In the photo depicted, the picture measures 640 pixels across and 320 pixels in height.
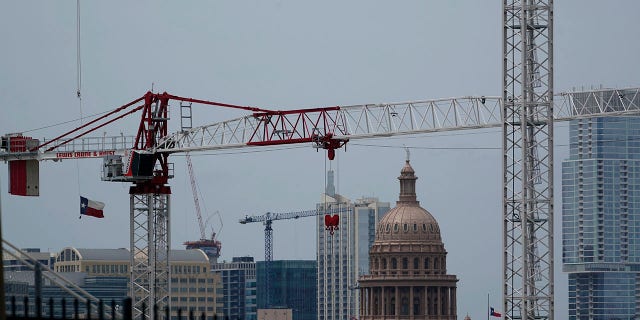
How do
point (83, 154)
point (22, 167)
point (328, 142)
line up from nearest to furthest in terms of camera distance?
1. point (328, 142)
2. point (22, 167)
3. point (83, 154)

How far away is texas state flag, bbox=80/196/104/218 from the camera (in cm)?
16375

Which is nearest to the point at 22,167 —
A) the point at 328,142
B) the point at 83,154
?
the point at 83,154

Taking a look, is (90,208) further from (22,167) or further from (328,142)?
A: (328,142)

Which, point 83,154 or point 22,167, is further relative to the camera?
point 83,154

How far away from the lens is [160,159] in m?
162

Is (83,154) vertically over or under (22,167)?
over

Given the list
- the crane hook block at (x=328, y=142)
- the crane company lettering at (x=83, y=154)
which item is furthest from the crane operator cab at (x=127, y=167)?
the crane hook block at (x=328, y=142)

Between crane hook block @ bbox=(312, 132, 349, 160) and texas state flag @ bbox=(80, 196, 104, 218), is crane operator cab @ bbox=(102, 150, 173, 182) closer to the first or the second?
texas state flag @ bbox=(80, 196, 104, 218)

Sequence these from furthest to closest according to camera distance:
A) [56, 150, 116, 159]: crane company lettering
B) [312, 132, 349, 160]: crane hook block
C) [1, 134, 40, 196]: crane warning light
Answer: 1. [56, 150, 116, 159]: crane company lettering
2. [1, 134, 40, 196]: crane warning light
3. [312, 132, 349, 160]: crane hook block

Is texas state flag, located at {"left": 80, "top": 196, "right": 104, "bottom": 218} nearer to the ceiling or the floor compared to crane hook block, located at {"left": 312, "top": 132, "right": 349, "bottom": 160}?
nearer to the floor

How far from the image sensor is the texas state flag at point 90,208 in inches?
6447

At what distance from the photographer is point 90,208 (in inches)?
6486

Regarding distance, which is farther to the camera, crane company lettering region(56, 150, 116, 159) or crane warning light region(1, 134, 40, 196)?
crane company lettering region(56, 150, 116, 159)

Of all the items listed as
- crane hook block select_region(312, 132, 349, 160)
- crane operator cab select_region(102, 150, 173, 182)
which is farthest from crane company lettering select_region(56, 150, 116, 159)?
crane hook block select_region(312, 132, 349, 160)
